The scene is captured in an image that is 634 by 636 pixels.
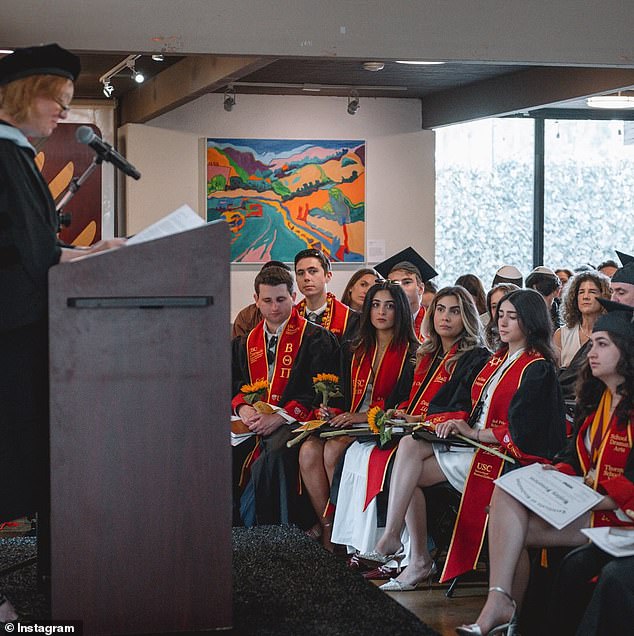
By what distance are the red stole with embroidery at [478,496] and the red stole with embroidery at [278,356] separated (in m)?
1.33

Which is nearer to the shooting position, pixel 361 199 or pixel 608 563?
pixel 608 563

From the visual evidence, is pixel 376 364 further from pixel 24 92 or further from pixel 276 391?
pixel 24 92

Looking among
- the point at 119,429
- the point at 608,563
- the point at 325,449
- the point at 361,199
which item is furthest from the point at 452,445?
the point at 361,199

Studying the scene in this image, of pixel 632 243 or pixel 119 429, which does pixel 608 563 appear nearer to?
pixel 119 429

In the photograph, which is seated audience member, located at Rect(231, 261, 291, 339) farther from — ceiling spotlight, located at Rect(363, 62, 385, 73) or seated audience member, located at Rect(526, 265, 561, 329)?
ceiling spotlight, located at Rect(363, 62, 385, 73)

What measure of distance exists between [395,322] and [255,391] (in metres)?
0.78

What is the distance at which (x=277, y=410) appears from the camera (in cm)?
516

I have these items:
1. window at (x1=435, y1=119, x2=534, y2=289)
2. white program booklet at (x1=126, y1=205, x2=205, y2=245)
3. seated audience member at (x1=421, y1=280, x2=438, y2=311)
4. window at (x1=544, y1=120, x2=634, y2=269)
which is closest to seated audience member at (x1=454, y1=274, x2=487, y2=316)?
seated audience member at (x1=421, y1=280, x2=438, y2=311)

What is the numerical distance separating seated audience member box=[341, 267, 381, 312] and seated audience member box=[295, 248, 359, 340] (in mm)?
343

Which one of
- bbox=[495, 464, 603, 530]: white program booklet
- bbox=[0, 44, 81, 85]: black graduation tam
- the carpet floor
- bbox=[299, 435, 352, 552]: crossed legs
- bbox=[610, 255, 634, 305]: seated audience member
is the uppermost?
bbox=[0, 44, 81, 85]: black graduation tam

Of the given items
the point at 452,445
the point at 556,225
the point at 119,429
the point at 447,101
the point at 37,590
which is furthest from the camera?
the point at 556,225

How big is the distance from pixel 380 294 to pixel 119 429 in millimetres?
2976

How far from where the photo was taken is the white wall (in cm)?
839

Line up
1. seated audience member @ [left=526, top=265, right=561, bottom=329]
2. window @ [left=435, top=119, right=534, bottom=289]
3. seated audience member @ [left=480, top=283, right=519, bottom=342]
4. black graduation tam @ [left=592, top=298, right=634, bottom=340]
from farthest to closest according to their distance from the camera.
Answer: window @ [left=435, top=119, right=534, bottom=289] → seated audience member @ [left=526, top=265, right=561, bottom=329] → seated audience member @ [left=480, top=283, right=519, bottom=342] → black graduation tam @ [left=592, top=298, right=634, bottom=340]
